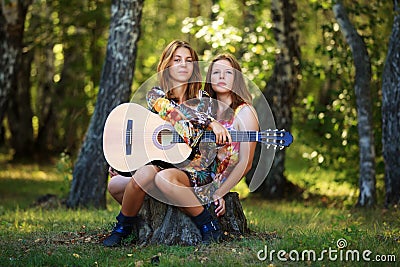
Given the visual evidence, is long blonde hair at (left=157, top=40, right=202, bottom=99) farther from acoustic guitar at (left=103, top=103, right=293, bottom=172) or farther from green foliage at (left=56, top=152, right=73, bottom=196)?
green foliage at (left=56, top=152, right=73, bottom=196)

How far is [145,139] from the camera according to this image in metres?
6.00

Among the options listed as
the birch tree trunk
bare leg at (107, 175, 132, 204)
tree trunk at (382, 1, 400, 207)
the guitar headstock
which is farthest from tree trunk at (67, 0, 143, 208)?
the guitar headstock

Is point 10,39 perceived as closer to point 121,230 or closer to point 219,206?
point 121,230

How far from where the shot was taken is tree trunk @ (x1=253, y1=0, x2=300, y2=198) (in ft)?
Answer: 36.8

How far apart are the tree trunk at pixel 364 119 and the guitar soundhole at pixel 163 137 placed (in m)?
4.23

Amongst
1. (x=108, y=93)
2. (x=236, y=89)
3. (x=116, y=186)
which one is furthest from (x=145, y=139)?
(x=108, y=93)

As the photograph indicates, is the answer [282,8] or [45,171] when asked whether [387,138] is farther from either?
[45,171]

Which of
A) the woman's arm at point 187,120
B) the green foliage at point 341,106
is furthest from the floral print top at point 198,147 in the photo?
the green foliage at point 341,106

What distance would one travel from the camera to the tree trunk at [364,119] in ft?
30.8

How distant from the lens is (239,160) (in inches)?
237

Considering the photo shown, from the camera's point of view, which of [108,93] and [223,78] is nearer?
[223,78]

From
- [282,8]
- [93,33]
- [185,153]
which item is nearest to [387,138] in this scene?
[282,8]

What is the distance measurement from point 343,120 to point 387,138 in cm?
177

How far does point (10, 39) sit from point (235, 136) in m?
5.83
